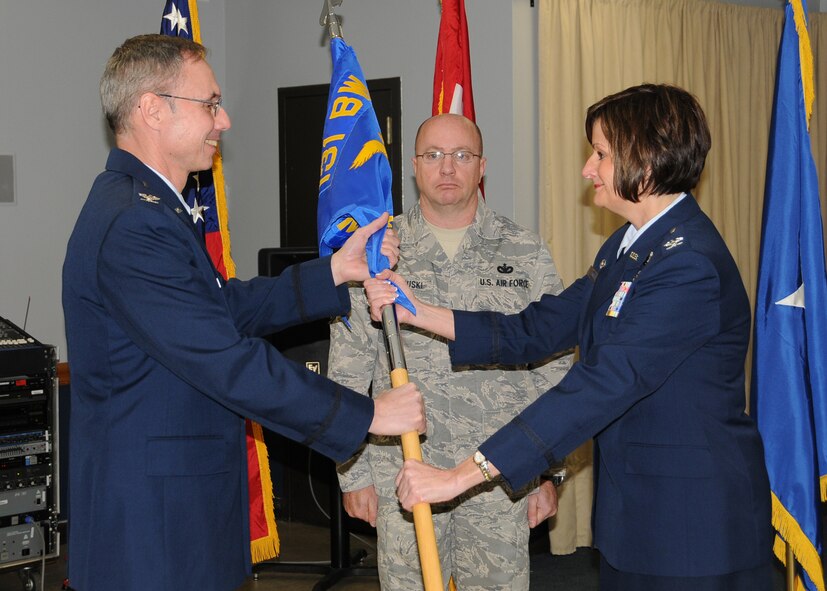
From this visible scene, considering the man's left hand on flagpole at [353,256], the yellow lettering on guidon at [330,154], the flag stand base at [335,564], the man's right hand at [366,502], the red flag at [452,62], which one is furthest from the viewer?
the flag stand base at [335,564]

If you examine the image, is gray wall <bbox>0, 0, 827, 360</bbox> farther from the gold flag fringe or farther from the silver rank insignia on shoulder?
the silver rank insignia on shoulder

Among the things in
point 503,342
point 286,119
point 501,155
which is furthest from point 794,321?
point 286,119

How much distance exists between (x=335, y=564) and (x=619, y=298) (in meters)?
2.83

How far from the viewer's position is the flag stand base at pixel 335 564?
4484mm

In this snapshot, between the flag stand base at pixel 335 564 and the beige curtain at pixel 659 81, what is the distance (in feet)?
3.34

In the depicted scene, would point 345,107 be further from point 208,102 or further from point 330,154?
point 208,102

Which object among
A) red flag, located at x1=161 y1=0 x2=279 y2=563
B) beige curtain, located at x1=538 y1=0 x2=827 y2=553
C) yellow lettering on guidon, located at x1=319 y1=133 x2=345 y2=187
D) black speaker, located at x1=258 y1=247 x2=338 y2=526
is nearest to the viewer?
yellow lettering on guidon, located at x1=319 y1=133 x2=345 y2=187

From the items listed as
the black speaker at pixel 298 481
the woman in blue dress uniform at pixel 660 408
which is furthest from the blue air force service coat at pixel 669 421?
the black speaker at pixel 298 481

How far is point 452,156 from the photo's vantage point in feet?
10.5

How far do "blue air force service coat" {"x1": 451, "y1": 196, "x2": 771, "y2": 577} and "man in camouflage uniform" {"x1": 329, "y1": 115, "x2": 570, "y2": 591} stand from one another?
2.79 feet

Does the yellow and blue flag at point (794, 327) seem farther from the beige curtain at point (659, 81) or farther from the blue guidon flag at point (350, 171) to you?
the beige curtain at point (659, 81)

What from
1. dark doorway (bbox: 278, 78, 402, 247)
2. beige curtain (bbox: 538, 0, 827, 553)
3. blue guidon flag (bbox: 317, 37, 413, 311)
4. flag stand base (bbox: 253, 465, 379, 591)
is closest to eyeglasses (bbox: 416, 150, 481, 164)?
blue guidon flag (bbox: 317, 37, 413, 311)

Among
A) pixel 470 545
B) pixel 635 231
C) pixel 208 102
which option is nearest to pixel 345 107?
pixel 208 102

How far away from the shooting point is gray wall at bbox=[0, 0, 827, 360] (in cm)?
483
